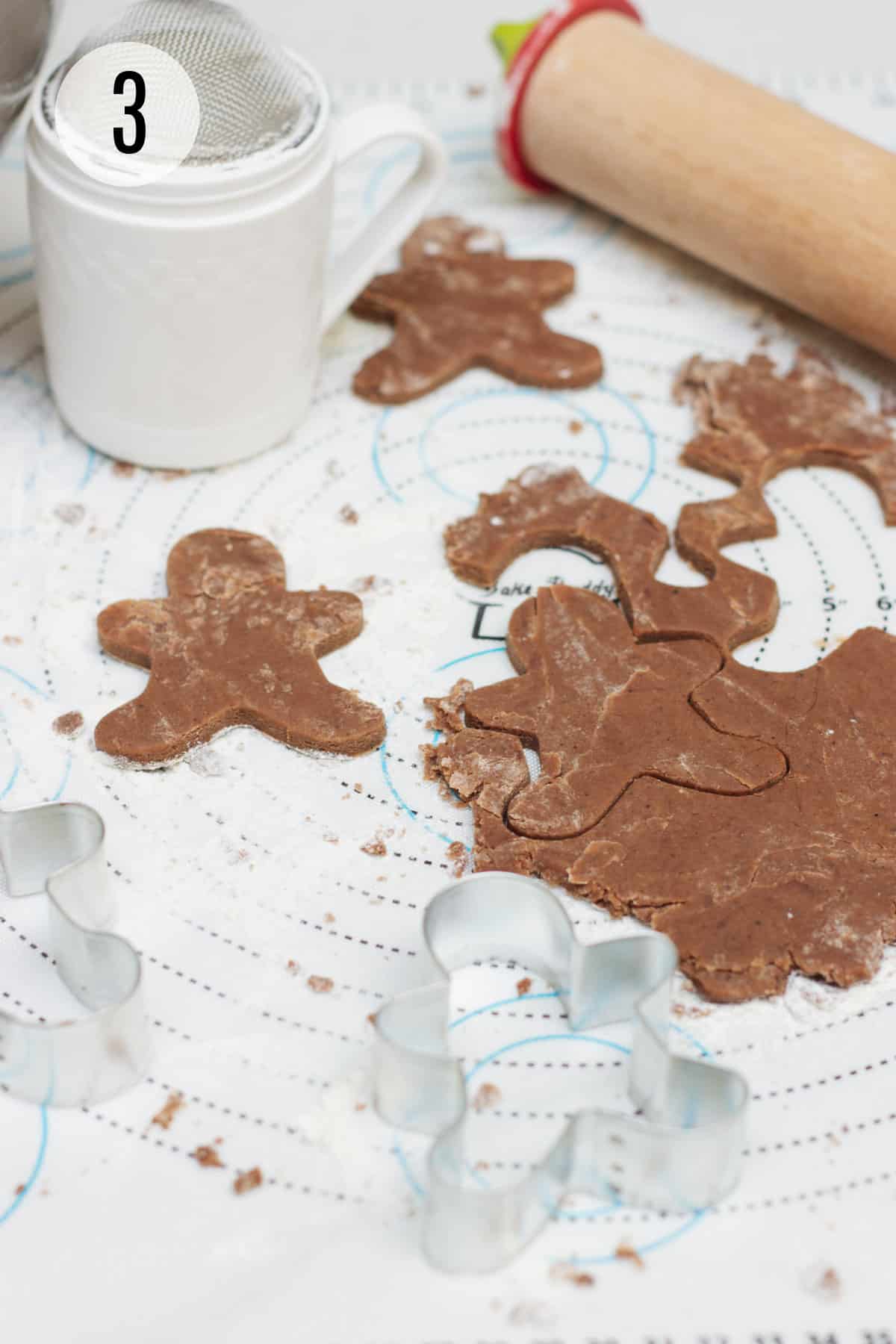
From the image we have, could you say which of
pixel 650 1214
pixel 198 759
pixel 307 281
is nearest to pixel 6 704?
pixel 198 759

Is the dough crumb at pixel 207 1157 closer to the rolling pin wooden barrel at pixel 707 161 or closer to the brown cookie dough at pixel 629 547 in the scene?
the brown cookie dough at pixel 629 547

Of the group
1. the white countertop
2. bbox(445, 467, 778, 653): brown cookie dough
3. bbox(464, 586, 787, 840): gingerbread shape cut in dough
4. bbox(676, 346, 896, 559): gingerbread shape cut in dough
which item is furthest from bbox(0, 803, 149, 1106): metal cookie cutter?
the white countertop

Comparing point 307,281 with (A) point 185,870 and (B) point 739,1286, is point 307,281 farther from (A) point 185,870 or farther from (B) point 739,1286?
(B) point 739,1286

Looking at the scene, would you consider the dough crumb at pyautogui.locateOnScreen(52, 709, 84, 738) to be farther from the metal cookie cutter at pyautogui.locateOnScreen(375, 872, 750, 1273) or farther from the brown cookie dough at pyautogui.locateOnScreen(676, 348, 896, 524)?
the brown cookie dough at pyautogui.locateOnScreen(676, 348, 896, 524)

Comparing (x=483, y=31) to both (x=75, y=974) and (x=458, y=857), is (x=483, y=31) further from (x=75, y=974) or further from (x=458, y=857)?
(x=75, y=974)

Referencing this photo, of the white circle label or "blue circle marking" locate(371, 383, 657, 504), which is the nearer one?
the white circle label
